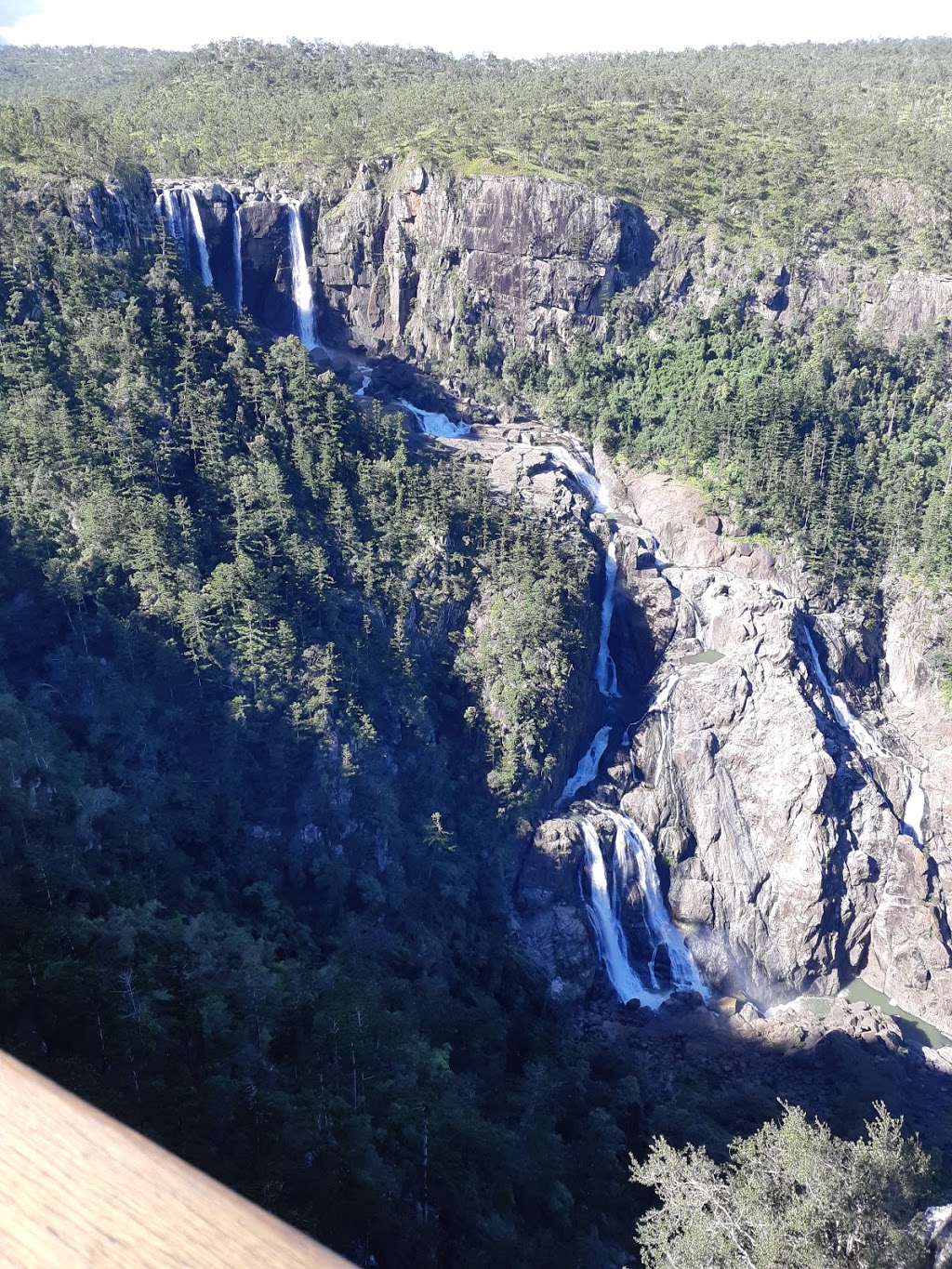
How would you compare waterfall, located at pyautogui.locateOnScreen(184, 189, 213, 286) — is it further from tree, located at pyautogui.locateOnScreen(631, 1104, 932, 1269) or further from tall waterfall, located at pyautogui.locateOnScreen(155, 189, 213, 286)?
tree, located at pyautogui.locateOnScreen(631, 1104, 932, 1269)

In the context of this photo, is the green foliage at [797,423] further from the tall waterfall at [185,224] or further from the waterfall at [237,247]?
the tall waterfall at [185,224]

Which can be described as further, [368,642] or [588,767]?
[588,767]

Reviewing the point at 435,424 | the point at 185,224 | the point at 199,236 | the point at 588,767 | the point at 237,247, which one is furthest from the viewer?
the point at 237,247

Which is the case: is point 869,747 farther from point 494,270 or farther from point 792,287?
point 494,270

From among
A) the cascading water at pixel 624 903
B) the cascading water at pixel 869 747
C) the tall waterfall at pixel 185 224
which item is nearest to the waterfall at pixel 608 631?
the cascading water at pixel 624 903

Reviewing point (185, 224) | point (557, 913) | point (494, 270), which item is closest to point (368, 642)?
point (557, 913)

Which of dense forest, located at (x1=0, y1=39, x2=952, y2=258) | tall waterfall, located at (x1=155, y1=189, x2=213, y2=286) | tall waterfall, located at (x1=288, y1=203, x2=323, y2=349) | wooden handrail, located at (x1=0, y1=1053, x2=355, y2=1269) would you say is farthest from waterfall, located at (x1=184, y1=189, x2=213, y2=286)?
wooden handrail, located at (x1=0, y1=1053, x2=355, y2=1269)
